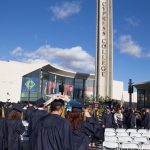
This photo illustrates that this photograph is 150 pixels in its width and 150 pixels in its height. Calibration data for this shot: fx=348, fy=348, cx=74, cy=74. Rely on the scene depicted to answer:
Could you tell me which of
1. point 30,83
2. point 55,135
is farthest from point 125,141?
point 30,83

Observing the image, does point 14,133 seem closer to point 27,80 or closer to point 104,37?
point 27,80

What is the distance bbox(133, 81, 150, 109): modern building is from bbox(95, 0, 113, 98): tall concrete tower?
27.8 ft

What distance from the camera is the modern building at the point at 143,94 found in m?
63.4

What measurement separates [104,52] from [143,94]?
13.2 m

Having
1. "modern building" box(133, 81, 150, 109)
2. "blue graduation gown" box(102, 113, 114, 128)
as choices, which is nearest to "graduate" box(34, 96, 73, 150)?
"blue graduation gown" box(102, 113, 114, 128)

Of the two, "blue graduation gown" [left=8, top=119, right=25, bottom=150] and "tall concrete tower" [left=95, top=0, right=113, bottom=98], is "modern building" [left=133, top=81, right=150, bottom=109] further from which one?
"blue graduation gown" [left=8, top=119, right=25, bottom=150]

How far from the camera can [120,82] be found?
85.9m

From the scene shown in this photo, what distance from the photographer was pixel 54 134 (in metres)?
4.18

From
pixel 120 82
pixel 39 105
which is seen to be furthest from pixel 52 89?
pixel 39 105

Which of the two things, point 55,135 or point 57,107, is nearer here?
point 55,135

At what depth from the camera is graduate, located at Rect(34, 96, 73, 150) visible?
13.7ft

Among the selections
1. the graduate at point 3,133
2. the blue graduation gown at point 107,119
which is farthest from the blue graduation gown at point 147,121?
the graduate at point 3,133

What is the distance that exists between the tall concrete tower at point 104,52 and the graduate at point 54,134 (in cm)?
5350

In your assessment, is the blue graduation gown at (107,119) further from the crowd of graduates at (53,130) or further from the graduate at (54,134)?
the graduate at (54,134)
